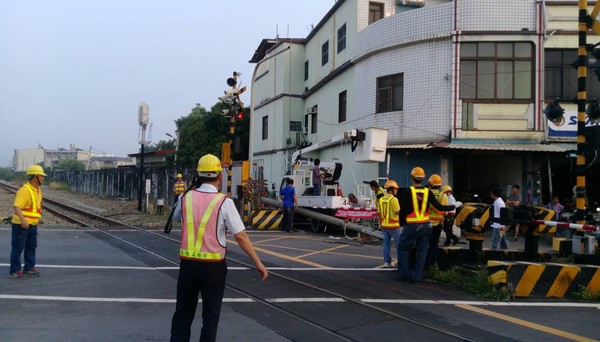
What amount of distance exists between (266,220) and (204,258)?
15183 mm

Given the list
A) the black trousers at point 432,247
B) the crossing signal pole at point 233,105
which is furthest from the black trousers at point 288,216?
the black trousers at point 432,247

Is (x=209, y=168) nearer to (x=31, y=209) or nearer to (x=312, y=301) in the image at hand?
(x=312, y=301)

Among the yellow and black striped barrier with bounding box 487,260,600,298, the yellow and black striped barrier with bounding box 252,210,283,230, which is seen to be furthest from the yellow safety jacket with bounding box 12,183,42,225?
the yellow and black striped barrier with bounding box 252,210,283,230

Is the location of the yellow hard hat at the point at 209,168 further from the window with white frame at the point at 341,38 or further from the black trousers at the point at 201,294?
the window with white frame at the point at 341,38

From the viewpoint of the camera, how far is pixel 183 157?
1914 inches

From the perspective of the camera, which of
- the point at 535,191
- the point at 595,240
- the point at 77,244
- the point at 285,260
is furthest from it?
the point at 535,191

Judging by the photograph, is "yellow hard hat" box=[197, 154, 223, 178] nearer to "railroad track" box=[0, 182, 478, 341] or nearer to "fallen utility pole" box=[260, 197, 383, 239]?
"railroad track" box=[0, 182, 478, 341]

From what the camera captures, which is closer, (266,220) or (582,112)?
(582,112)

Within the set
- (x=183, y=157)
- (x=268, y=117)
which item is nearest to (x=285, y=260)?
(x=268, y=117)

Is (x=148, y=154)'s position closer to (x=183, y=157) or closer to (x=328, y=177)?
(x=183, y=157)

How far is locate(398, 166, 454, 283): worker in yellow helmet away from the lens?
930 cm

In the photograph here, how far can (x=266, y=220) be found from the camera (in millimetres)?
19859

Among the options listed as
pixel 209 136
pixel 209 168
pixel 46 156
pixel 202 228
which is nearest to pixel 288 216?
pixel 209 168

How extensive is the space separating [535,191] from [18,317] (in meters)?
18.5
